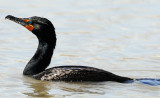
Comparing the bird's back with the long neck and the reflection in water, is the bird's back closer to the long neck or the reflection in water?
the reflection in water

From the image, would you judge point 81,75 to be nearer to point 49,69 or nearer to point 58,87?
point 58,87

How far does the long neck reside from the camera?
1362 centimetres

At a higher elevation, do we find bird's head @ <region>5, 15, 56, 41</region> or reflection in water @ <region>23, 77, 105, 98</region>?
bird's head @ <region>5, 15, 56, 41</region>

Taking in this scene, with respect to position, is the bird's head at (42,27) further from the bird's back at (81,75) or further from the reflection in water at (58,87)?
the reflection in water at (58,87)

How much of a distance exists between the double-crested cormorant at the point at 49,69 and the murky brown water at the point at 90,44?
0.59 feet

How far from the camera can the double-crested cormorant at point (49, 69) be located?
42.5ft

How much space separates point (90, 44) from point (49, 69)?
14.5 ft

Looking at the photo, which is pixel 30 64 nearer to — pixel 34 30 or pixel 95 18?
pixel 34 30

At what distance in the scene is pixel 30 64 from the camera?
13.7 m

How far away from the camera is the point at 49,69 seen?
13.3m

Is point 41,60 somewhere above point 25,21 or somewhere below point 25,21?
below

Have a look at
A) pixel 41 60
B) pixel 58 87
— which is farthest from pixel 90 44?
pixel 58 87

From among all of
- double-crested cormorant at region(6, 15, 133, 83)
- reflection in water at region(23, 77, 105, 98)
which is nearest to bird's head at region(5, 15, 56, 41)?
double-crested cormorant at region(6, 15, 133, 83)

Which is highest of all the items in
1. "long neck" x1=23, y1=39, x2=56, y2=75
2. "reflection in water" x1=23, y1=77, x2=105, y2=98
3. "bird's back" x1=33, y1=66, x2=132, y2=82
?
"long neck" x1=23, y1=39, x2=56, y2=75
